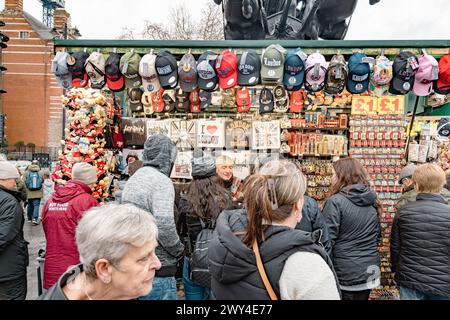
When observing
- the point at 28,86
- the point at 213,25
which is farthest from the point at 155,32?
the point at 28,86

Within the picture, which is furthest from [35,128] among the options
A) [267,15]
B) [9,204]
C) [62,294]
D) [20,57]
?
[62,294]

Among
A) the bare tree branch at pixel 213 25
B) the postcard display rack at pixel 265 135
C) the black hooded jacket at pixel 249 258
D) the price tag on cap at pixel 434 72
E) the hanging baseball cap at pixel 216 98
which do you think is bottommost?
the black hooded jacket at pixel 249 258

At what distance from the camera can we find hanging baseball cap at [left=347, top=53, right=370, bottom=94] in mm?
4164

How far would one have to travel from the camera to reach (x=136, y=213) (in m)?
1.47

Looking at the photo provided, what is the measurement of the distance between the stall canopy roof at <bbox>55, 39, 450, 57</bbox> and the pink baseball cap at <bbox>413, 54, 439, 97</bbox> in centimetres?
23

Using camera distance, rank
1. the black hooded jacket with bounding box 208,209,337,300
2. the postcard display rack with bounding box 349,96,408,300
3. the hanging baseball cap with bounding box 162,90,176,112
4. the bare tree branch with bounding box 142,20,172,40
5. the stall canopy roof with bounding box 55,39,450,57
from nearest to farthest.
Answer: the black hooded jacket with bounding box 208,209,337,300
the stall canopy roof with bounding box 55,39,450,57
the postcard display rack with bounding box 349,96,408,300
the hanging baseball cap with bounding box 162,90,176,112
the bare tree branch with bounding box 142,20,172,40

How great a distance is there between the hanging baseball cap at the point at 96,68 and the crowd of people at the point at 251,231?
166 centimetres

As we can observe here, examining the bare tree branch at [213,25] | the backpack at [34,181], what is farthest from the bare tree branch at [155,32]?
the backpack at [34,181]

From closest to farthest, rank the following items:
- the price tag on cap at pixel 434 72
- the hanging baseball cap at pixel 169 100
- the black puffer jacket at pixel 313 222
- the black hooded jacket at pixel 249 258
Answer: the black hooded jacket at pixel 249 258
the black puffer jacket at pixel 313 222
the price tag on cap at pixel 434 72
the hanging baseball cap at pixel 169 100

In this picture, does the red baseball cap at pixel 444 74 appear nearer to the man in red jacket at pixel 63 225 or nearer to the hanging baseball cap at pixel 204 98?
the hanging baseball cap at pixel 204 98

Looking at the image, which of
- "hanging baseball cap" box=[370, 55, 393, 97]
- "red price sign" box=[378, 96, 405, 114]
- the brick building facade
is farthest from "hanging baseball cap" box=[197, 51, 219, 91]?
the brick building facade

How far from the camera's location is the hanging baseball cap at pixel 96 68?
14.5 ft

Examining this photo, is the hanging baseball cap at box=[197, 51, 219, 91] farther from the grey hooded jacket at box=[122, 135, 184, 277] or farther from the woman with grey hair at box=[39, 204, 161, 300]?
the woman with grey hair at box=[39, 204, 161, 300]

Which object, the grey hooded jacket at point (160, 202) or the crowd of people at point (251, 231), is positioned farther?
the grey hooded jacket at point (160, 202)
